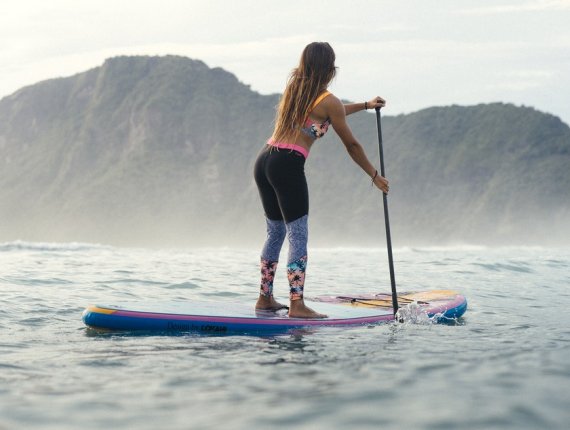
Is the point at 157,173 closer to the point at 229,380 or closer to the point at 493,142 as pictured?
the point at 493,142

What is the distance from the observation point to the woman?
5637mm

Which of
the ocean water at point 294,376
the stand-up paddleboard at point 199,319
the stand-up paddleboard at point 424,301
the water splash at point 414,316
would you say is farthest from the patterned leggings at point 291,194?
the stand-up paddleboard at point 424,301

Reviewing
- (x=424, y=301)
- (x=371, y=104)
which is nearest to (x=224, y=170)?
(x=424, y=301)

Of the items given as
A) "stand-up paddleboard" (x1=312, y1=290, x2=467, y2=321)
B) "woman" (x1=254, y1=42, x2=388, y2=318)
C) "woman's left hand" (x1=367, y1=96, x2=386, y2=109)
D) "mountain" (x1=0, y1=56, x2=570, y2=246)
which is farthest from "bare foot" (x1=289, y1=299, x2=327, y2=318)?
"mountain" (x1=0, y1=56, x2=570, y2=246)

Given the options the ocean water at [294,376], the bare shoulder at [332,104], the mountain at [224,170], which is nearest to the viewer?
the ocean water at [294,376]

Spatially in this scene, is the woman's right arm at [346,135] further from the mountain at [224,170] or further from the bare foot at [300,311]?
the mountain at [224,170]

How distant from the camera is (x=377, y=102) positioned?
6145 mm

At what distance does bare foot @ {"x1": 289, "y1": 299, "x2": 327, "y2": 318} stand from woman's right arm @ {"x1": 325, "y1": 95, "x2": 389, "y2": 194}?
3.69ft

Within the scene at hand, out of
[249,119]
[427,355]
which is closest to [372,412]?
[427,355]

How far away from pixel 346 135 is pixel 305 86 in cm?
51

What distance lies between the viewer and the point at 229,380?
3682mm

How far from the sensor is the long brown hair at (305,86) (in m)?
5.64

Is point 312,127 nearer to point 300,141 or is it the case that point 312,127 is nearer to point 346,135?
point 300,141

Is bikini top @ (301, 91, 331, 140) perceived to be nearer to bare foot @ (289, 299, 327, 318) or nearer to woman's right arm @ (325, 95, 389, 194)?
woman's right arm @ (325, 95, 389, 194)
